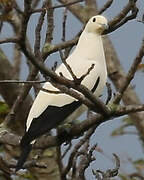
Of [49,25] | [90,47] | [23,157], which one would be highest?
[49,25]

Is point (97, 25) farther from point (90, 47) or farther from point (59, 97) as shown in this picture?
point (59, 97)

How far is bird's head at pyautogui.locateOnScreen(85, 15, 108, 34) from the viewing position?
10.7 feet

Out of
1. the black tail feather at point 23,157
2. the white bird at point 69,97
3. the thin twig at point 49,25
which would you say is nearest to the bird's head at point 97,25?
the white bird at point 69,97

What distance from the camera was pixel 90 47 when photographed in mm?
3309

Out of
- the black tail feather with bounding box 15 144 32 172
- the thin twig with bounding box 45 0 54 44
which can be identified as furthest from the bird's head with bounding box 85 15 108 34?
the black tail feather with bounding box 15 144 32 172

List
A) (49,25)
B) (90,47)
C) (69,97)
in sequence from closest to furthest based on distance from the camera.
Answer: (49,25), (69,97), (90,47)

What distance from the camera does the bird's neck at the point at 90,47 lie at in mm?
3250

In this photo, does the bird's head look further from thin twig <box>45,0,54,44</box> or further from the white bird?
thin twig <box>45,0,54,44</box>

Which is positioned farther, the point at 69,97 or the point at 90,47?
the point at 90,47

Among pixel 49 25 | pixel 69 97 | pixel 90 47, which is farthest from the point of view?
pixel 90 47

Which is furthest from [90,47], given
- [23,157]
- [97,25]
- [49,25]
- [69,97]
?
[23,157]

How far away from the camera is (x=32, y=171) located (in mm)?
3559

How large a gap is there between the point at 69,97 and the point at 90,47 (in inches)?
14.0

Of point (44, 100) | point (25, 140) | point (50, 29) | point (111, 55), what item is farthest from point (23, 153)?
point (111, 55)
